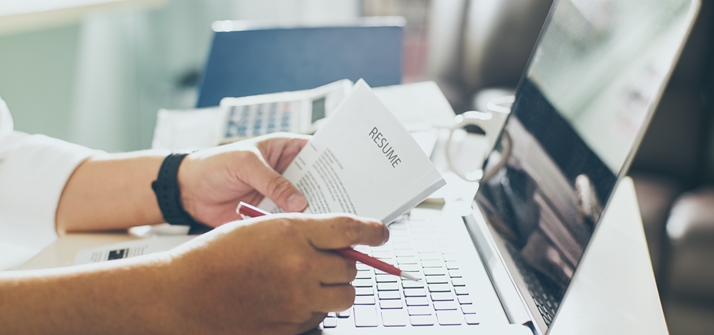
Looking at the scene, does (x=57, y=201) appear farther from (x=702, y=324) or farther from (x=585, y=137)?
(x=702, y=324)

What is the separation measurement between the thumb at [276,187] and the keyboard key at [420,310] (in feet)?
0.54

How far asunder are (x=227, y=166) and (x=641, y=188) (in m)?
1.22

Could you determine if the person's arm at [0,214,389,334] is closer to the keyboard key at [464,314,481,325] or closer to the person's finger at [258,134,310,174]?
the keyboard key at [464,314,481,325]

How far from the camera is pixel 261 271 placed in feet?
1.39

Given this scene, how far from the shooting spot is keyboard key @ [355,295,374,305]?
52cm

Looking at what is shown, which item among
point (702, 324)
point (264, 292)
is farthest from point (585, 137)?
point (702, 324)

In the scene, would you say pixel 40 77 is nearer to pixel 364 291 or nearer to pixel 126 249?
pixel 126 249

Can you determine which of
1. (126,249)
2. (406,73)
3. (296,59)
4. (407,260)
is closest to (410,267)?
(407,260)

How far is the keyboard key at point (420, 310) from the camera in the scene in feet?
1.66

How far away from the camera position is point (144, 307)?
430 millimetres

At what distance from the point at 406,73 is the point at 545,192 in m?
2.02

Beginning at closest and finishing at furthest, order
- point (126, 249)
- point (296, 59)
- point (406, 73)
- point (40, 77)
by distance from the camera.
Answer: point (126, 249) < point (296, 59) < point (40, 77) < point (406, 73)

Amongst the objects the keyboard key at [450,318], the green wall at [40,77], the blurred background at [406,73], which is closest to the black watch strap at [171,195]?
the keyboard key at [450,318]

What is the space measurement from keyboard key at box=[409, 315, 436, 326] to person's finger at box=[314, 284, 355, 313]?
0.26 ft
